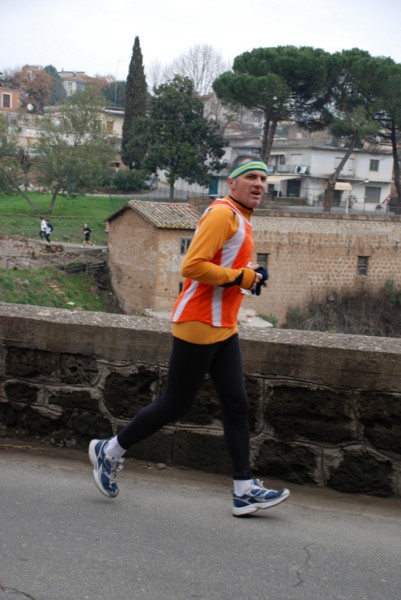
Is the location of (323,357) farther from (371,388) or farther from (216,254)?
(216,254)

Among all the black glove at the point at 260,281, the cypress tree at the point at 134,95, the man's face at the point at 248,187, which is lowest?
the black glove at the point at 260,281

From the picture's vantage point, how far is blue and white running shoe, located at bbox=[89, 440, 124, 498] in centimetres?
398

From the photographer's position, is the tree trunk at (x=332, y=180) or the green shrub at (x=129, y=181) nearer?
the tree trunk at (x=332, y=180)

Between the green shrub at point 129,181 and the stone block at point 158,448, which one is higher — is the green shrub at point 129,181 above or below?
above

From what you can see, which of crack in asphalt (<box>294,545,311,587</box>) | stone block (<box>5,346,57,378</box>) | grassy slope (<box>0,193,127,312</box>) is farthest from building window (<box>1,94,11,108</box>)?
crack in asphalt (<box>294,545,311,587</box>)

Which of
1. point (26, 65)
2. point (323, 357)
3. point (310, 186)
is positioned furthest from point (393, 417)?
point (26, 65)

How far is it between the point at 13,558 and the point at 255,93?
174 feet

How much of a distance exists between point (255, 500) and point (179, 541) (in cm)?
50

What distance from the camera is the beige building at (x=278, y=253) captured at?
140 feet

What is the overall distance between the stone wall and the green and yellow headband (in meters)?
0.93

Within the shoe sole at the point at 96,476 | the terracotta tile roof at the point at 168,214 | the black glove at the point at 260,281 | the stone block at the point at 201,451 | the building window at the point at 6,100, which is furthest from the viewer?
the building window at the point at 6,100

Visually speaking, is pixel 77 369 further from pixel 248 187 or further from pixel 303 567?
pixel 303 567

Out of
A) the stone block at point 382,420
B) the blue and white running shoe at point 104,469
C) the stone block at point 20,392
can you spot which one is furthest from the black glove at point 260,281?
the stone block at point 20,392

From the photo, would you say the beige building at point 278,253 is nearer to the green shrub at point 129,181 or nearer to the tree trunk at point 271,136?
the tree trunk at point 271,136
